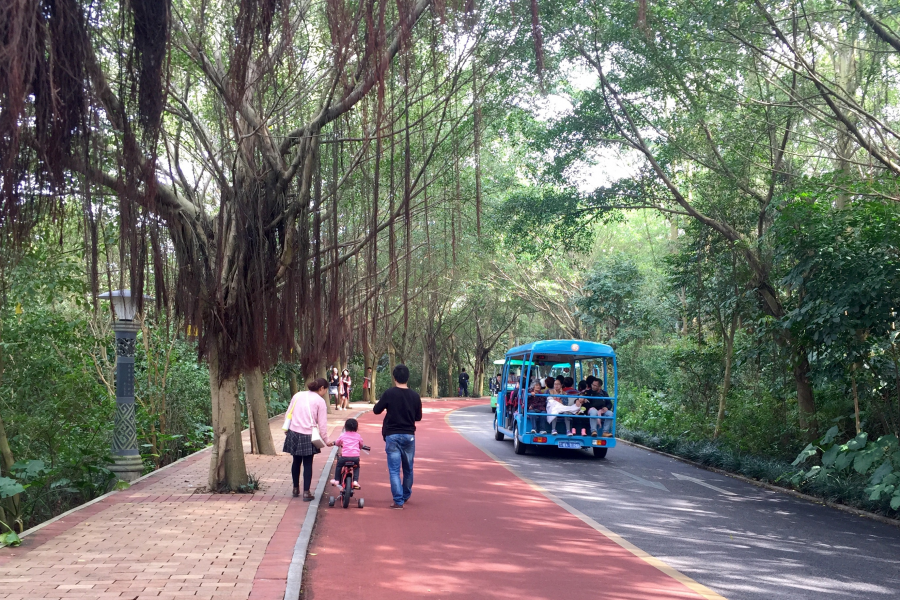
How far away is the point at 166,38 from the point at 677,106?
13.4m

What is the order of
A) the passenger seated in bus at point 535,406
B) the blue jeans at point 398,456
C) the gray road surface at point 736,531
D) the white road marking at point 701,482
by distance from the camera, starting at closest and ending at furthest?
the gray road surface at point 736,531
the blue jeans at point 398,456
the white road marking at point 701,482
the passenger seated in bus at point 535,406

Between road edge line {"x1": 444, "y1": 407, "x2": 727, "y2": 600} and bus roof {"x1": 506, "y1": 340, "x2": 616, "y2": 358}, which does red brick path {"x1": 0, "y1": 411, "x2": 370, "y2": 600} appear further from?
bus roof {"x1": 506, "y1": 340, "x2": 616, "y2": 358}

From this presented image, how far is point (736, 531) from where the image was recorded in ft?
30.8

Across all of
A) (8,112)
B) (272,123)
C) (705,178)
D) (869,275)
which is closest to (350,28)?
(8,112)

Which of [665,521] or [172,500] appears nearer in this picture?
[665,521]

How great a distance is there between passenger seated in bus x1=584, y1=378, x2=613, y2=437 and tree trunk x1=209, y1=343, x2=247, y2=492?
8762 millimetres

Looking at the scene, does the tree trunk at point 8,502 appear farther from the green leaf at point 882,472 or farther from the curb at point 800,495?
the curb at point 800,495

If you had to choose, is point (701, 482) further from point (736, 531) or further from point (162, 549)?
point (162, 549)

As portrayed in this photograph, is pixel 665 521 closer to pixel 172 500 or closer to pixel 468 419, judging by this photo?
pixel 172 500

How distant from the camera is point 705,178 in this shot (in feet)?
59.1

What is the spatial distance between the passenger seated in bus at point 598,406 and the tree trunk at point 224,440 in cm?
876

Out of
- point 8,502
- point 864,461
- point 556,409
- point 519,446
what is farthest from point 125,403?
point 864,461

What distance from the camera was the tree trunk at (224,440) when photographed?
11312 millimetres

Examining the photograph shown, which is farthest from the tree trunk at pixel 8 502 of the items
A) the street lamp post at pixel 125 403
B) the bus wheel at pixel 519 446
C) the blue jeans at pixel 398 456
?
the bus wheel at pixel 519 446
